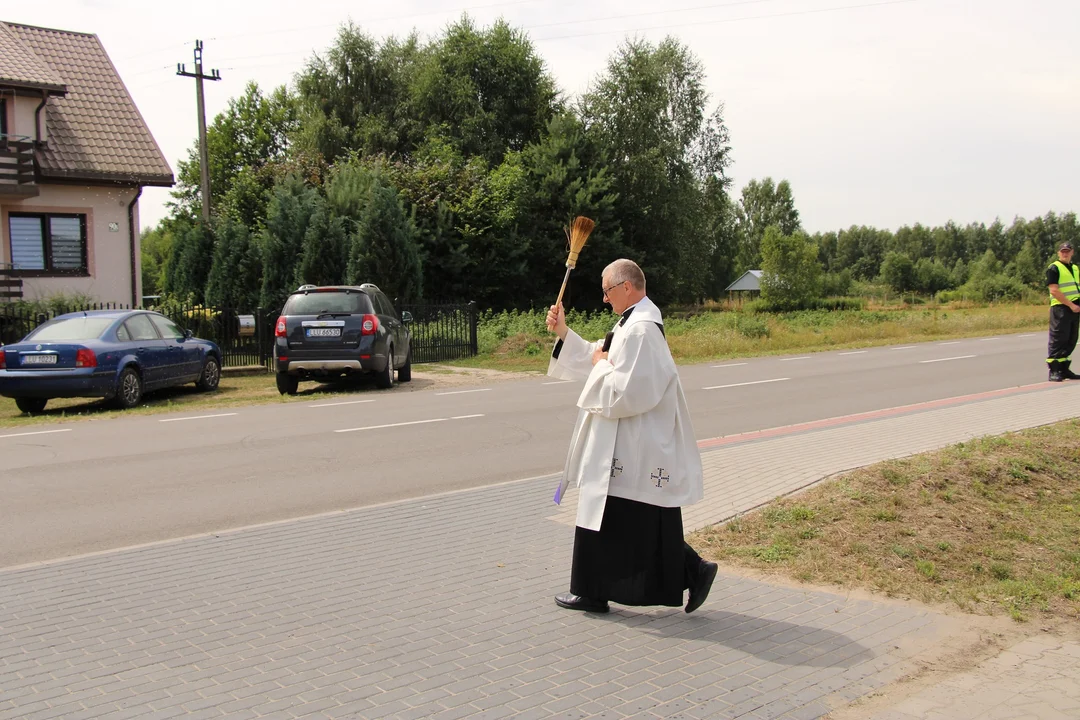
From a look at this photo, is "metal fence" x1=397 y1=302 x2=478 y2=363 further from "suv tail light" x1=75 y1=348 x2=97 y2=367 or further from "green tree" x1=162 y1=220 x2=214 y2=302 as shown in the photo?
"suv tail light" x1=75 y1=348 x2=97 y2=367

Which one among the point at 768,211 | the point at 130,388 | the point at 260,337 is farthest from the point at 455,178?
the point at 768,211

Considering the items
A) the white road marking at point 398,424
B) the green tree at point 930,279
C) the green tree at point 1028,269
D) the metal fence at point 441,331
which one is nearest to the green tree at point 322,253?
the metal fence at point 441,331

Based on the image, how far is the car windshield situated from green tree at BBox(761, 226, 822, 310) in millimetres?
63640

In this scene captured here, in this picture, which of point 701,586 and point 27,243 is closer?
point 701,586

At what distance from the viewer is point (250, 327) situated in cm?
2041

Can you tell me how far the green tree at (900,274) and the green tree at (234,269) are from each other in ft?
278

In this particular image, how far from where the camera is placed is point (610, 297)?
5148 mm

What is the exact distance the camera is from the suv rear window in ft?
54.9

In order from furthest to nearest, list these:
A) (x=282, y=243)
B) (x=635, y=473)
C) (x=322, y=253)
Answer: (x=282, y=243) < (x=322, y=253) < (x=635, y=473)

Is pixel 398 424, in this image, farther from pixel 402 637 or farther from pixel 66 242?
pixel 66 242

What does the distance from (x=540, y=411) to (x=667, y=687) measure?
9782 mm

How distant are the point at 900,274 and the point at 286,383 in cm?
9296

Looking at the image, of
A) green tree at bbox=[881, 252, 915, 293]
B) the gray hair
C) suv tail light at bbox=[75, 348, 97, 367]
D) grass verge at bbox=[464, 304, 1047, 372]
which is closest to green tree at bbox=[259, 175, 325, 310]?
grass verge at bbox=[464, 304, 1047, 372]

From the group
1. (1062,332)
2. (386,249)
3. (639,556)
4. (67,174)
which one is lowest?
(639,556)
